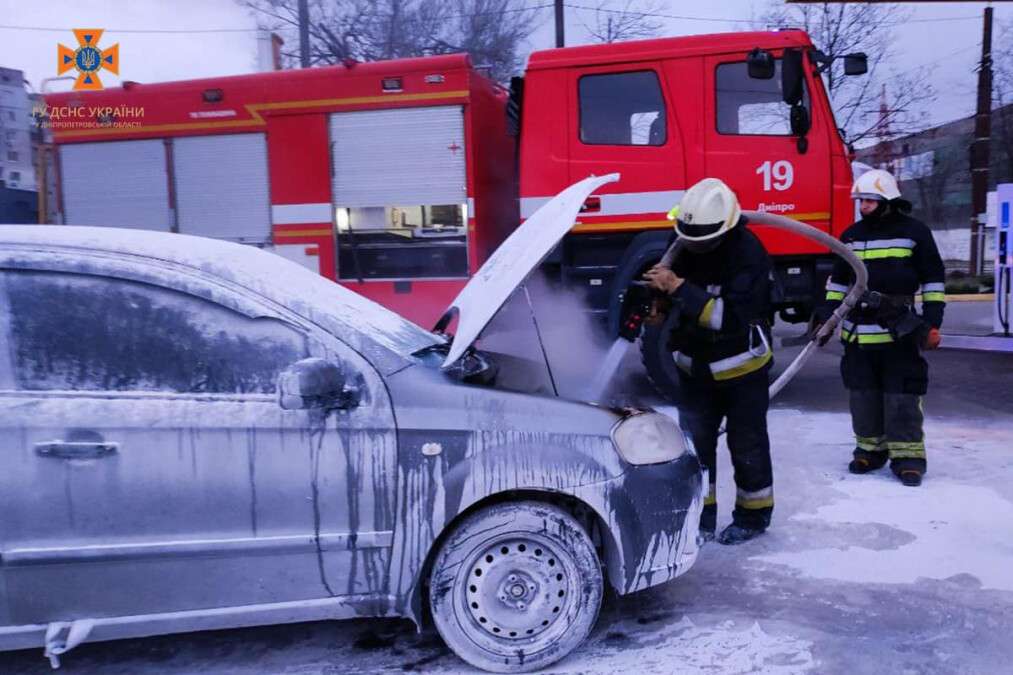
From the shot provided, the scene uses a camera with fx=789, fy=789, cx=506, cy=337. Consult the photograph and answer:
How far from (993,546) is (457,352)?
2.83 m

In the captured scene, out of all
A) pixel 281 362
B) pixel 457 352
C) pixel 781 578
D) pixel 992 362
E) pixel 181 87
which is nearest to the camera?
pixel 281 362

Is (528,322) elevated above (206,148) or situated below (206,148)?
below

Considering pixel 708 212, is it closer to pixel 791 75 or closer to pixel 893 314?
pixel 893 314

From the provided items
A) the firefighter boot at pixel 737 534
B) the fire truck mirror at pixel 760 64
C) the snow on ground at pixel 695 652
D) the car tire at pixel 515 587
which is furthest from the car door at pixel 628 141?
the car tire at pixel 515 587

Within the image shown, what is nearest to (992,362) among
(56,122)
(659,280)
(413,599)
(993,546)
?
(993,546)

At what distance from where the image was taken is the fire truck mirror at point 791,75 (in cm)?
566

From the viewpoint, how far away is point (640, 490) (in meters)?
2.85

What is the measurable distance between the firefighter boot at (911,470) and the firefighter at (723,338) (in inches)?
48.3

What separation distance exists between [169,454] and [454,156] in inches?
177

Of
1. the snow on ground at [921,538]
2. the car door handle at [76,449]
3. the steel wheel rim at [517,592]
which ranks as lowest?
the snow on ground at [921,538]

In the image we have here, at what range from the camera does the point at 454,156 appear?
259 inches

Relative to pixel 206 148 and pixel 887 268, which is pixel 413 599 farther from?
pixel 206 148

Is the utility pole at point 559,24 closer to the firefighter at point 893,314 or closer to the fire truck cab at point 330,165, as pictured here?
the fire truck cab at point 330,165

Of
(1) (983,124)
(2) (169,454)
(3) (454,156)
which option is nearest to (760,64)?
(3) (454,156)
